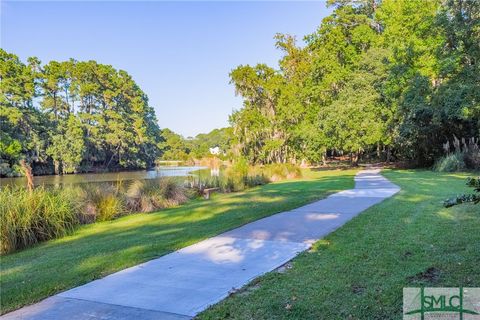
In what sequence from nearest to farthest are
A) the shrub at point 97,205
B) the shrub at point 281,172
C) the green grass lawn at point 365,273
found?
the green grass lawn at point 365,273 < the shrub at point 97,205 < the shrub at point 281,172

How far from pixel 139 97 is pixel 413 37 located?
44039 millimetres

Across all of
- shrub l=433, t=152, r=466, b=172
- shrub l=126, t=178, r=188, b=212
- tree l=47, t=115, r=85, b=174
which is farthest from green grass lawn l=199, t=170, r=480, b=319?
tree l=47, t=115, r=85, b=174

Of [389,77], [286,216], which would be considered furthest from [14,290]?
[389,77]

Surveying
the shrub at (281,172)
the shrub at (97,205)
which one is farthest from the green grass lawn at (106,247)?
the shrub at (281,172)

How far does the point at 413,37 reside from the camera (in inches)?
941

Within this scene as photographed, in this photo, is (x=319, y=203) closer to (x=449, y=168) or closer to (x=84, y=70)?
(x=449, y=168)

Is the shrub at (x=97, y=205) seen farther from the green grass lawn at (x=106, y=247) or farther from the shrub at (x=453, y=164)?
the shrub at (x=453, y=164)

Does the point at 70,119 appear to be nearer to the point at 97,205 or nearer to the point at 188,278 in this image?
the point at 97,205

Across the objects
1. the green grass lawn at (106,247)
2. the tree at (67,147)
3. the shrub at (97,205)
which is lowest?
the green grass lawn at (106,247)

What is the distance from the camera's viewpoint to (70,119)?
47750mm

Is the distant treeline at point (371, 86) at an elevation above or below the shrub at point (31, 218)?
above

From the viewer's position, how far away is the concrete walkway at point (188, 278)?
343 centimetres

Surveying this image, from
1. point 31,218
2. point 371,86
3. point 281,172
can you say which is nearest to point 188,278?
point 31,218

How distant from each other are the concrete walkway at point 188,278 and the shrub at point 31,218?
4.03m
